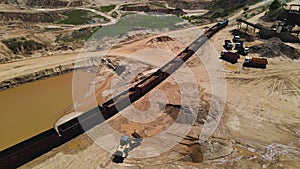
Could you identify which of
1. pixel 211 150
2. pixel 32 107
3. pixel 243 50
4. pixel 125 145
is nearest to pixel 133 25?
pixel 243 50

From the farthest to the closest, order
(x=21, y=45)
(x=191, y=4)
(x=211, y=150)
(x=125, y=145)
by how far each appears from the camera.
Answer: (x=191, y=4), (x=21, y=45), (x=125, y=145), (x=211, y=150)

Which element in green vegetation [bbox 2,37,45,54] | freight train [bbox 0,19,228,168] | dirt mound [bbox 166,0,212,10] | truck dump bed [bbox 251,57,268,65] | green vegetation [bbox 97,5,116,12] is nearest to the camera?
freight train [bbox 0,19,228,168]

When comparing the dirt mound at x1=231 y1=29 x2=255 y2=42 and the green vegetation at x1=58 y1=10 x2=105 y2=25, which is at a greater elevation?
the green vegetation at x1=58 y1=10 x2=105 y2=25

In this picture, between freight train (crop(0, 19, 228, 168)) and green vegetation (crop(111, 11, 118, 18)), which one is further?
green vegetation (crop(111, 11, 118, 18))

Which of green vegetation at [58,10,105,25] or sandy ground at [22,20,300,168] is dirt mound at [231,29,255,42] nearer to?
sandy ground at [22,20,300,168]

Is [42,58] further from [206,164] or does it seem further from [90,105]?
[206,164]

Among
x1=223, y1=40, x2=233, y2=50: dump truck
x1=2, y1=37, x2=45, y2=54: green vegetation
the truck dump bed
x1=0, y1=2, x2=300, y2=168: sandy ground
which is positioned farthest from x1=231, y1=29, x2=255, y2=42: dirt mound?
x1=2, y1=37, x2=45, y2=54: green vegetation

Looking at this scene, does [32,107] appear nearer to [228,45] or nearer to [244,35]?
[228,45]
